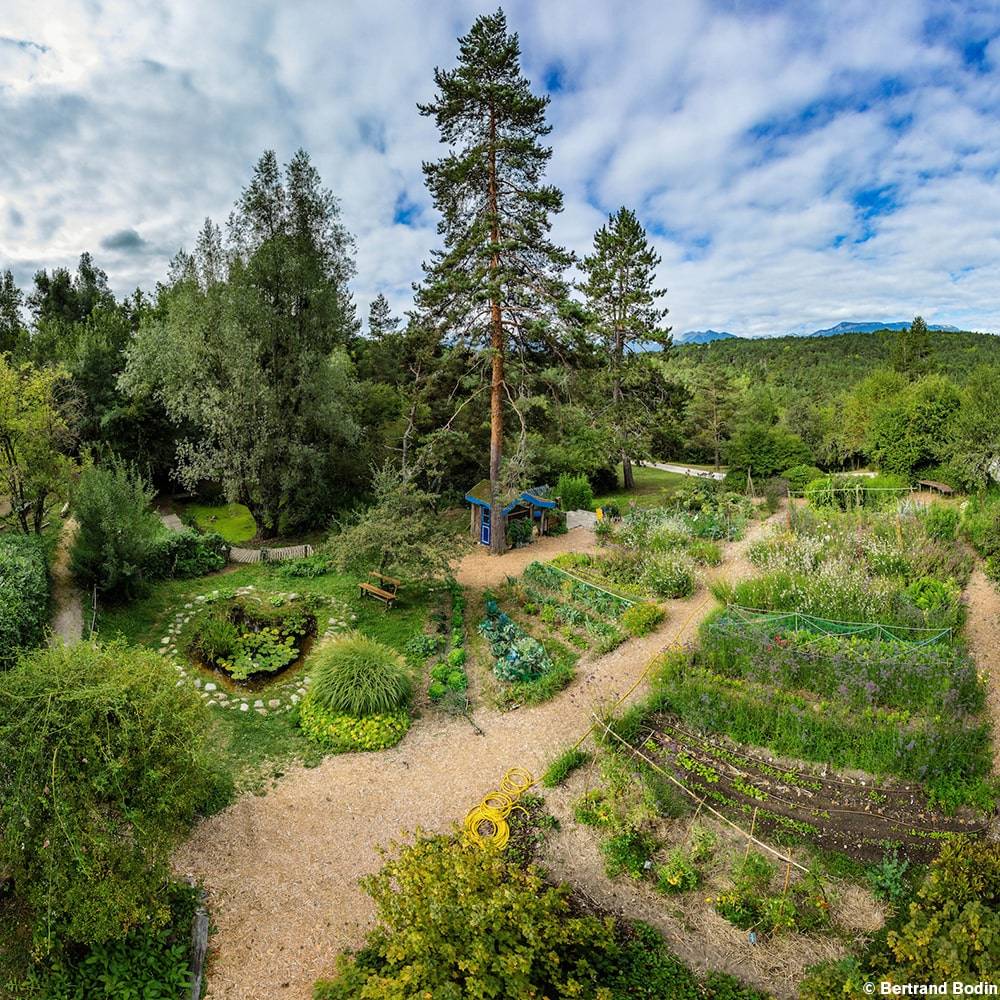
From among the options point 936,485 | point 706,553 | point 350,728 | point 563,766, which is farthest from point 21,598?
point 936,485

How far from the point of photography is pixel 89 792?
186 inches

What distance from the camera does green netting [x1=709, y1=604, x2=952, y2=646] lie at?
9227 millimetres

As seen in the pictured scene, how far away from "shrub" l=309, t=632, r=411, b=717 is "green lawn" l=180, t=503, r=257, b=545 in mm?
10258

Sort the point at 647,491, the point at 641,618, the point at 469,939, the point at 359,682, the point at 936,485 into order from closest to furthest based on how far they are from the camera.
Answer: the point at 469,939 < the point at 359,682 < the point at 641,618 < the point at 936,485 < the point at 647,491

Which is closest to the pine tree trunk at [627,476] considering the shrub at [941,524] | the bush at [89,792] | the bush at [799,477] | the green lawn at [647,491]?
the green lawn at [647,491]

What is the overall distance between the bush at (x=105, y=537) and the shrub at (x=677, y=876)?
11.1 meters

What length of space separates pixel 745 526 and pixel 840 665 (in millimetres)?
9177

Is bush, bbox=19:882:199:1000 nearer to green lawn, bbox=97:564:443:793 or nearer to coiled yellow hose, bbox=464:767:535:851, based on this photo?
green lawn, bbox=97:564:443:793

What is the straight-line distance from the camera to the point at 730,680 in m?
8.72

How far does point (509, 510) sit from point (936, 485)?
540 inches

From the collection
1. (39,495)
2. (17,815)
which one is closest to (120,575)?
(39,495)

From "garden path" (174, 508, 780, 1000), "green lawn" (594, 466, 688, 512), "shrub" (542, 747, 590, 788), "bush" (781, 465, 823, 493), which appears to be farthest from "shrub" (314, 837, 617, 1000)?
"bush" (781, 465, 823, 493)

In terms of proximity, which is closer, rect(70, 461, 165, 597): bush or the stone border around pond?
the stone border around pond

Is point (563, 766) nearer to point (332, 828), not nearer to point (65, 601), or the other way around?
point (332, 828)
